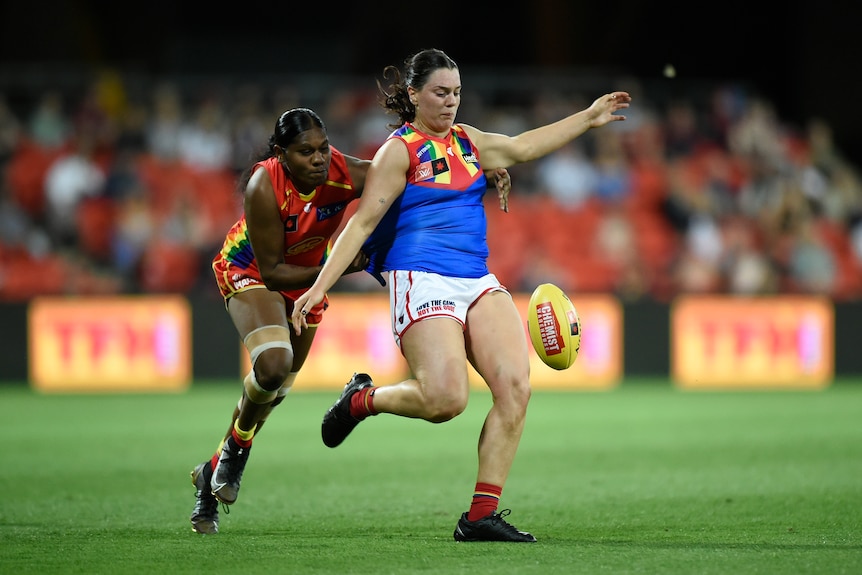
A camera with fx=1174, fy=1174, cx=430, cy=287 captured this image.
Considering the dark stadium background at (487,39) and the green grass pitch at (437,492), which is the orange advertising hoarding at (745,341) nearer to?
the green grass pitch at (437,492)

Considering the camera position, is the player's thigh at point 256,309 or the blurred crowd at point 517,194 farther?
the blurred crowd at point 517,194

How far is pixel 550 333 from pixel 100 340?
1078 centimetres

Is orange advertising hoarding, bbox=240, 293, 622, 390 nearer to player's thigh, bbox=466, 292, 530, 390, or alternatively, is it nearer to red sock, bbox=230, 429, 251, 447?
red sock, bbox=230, 429, 251, 447

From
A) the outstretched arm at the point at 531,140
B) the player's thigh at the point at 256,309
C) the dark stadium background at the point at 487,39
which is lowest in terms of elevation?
the player's thigh at the point at 256,309

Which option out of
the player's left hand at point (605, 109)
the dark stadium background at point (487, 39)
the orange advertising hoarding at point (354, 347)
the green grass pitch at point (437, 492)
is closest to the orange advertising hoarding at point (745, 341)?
the orange advertising hoarding at point (354, 347)

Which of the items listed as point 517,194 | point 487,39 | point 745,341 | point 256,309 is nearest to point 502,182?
point 256,309


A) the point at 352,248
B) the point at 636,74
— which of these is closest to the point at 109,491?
the point at 352,248

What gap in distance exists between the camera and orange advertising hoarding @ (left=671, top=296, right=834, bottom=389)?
16125 mm

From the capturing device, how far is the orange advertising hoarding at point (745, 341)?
635 inches

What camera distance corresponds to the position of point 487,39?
2541 centimetres

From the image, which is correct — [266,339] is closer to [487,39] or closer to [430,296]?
[430,296]

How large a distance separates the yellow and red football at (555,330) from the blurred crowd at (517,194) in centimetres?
1051

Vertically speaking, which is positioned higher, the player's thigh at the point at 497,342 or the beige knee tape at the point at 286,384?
the player's thigh at the point at 497,342

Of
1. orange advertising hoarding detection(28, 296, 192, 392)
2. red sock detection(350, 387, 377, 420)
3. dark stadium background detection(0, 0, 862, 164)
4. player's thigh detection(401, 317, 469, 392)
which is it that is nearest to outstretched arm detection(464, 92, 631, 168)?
player's thigh detection(401, 317, 469, 392)
